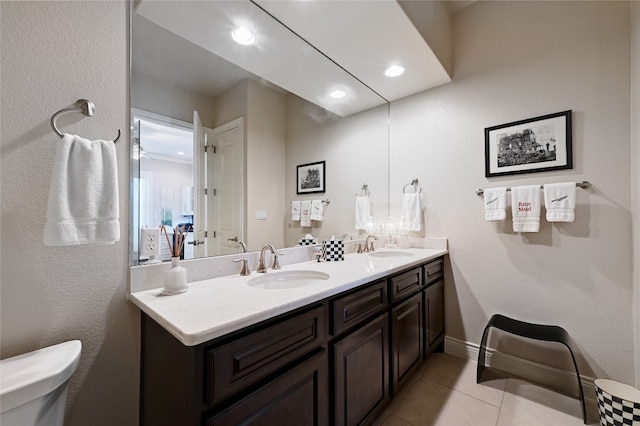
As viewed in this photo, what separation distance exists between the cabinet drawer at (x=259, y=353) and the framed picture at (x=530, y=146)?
182 cm

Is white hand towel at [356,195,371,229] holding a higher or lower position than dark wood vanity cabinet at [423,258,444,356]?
higher

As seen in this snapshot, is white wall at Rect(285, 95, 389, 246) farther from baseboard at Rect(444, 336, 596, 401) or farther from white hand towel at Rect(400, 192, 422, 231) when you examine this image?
baseboard at Rect(444, 336, 596, 401)

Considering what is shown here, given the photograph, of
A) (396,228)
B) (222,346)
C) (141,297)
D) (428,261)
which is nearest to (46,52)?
(141,297)

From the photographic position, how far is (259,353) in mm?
826

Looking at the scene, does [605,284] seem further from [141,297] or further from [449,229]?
[141,297]

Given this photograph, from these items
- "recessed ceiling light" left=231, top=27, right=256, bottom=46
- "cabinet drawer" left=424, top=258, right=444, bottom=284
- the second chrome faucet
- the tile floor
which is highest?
"recessed ceiling light" left=231, top=27, right=256, bottom=46

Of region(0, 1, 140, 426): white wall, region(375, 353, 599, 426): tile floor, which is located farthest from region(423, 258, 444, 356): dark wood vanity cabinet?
region(0, 1, 140, 426): white wall

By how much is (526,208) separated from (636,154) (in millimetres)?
576

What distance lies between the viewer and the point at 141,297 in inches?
38.8

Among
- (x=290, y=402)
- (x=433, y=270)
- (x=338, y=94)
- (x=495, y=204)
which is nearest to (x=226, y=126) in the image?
(x=338, y=94)

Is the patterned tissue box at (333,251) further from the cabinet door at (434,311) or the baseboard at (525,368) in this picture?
the baseboard at (525,368)

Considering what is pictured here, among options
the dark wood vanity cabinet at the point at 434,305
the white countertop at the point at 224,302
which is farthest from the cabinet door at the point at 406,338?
the white countertop at the point at 224,302

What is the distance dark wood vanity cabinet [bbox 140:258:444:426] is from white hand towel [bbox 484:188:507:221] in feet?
2.96

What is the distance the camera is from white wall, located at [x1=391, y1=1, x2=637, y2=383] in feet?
5.16
